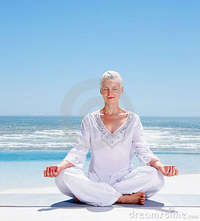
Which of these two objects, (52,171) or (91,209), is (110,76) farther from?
(91,209)

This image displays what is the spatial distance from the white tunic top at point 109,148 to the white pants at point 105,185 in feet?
0.38

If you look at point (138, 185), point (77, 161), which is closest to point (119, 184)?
point (138, 185)

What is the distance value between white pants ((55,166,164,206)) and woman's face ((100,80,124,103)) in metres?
0.80

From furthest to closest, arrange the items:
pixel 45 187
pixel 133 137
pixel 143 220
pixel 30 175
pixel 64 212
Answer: pixel 30 175 < pixel 45 187 < pixel 133 137 < pixel 64 212 < pixel 143 220

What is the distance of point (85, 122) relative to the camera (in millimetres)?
3242

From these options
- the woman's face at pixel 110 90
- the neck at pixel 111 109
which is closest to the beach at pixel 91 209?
the neck at pixel 111 109

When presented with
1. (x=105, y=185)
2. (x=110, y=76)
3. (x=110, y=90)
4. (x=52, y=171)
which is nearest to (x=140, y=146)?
(x=105, y=185)

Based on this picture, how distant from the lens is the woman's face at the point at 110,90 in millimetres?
3129

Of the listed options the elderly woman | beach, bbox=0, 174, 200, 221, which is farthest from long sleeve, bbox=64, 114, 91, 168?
beach, bbox=0, 174, 200, 221

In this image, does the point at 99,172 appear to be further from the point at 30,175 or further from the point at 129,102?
the point at 30,175

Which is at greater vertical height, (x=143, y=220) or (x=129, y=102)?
(x=129, y=102)

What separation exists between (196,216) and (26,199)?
1.93 metres

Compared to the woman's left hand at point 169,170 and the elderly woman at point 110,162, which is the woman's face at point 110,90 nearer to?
the elderly woman at point 110,162

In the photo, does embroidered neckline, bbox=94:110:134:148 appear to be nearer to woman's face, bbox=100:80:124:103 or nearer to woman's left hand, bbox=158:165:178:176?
woman's face, bbox=100:80:124:103
